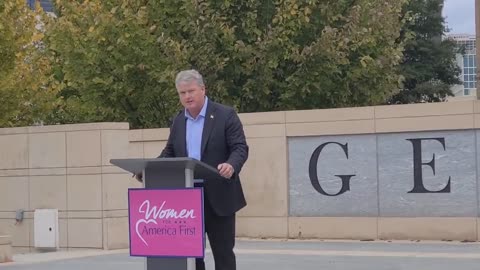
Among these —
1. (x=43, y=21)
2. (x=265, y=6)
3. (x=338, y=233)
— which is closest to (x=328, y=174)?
(x=338, y=233)

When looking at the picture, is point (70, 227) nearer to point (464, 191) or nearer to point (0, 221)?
point (0, 221)

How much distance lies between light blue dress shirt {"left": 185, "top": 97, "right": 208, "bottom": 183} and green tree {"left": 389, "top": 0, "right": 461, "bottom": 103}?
110 feet

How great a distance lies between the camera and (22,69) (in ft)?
59.6

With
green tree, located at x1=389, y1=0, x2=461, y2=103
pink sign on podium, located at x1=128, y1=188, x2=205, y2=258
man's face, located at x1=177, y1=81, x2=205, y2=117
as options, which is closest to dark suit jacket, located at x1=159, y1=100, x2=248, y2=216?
man's face, located at x1=177, y1=81, x2=205, y2=117

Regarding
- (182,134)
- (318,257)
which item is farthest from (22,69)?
(182,134)

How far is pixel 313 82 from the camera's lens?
16.1m

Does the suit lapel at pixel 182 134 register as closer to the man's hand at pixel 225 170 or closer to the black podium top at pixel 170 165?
the black podium top at pixel 170 165

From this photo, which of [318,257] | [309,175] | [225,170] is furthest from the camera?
[309,175]

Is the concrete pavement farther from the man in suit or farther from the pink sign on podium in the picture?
the pink sign on podium

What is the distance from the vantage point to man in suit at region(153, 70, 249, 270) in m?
5.75

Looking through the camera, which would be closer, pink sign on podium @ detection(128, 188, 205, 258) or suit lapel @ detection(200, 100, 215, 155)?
pink sign on podium @ detection(128, 188, 205, 258)

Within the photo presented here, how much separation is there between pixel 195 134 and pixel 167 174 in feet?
1.25

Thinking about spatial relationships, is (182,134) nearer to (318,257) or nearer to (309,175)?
(318,257)

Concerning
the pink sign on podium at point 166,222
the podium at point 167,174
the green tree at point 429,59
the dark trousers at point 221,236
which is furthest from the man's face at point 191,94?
the green tree at point 429,59
